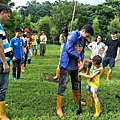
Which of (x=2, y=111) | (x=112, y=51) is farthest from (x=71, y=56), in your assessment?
(x=112, y=51)

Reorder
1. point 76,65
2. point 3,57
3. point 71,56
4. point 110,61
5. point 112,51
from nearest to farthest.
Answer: point 3,57 → point 71,56 → point 76,65 → point 112,51 → point 110,61

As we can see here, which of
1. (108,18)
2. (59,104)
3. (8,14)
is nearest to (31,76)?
(59,104)

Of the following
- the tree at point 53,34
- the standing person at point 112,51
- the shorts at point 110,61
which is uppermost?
the standing person at point 112,51

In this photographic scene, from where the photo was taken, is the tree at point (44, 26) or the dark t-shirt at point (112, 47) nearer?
the dark t-shirt at point (112, 47)

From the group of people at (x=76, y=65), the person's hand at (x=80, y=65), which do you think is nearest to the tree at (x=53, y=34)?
the group of people at (x=76, y=65)

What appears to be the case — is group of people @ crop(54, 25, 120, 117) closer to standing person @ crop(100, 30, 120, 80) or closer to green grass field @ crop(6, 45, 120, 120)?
green grass field @ crop(6, 45, 120, 120)

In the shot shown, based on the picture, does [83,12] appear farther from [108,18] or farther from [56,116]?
[56,116]

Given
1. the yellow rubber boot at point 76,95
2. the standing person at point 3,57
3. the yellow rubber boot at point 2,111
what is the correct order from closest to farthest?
the standing person at point 3,57
the yellow rubber boot at point 2,111
the yellow rubber boot at point 76,95

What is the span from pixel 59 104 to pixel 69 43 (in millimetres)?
1213

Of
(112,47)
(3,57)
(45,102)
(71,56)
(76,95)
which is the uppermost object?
(3,57)

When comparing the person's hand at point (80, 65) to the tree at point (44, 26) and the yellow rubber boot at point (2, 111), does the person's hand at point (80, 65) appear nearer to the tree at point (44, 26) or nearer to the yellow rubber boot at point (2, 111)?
the yellow rubber boot at point (2, 111)

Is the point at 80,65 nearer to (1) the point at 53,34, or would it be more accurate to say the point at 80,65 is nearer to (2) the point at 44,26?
(1) the point at 53,34

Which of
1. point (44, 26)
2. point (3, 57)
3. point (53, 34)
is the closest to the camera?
point (3, 57)

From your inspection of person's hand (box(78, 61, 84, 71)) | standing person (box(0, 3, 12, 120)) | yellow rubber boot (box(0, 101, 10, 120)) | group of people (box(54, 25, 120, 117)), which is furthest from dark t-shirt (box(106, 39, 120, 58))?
yellow rubber boot (box(0, 101, 10, 120))
